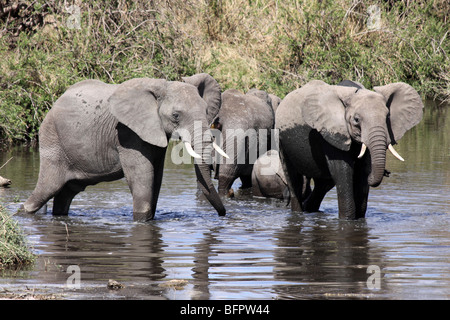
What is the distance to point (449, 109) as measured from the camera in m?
21.6

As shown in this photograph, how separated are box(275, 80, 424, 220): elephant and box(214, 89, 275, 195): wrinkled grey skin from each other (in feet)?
5.41

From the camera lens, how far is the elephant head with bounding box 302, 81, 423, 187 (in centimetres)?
930

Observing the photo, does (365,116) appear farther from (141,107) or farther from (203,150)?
(141,107)

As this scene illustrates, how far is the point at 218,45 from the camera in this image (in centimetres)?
2227

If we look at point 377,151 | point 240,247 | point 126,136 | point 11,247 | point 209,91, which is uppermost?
point 209,91

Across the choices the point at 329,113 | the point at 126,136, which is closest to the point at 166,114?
the point at 126,136

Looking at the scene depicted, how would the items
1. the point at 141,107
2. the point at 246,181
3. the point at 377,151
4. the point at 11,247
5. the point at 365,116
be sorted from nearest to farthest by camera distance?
the point at 11,247, the point at 377,151, the point at 365,116, the point at 141,107, the point at 246,181

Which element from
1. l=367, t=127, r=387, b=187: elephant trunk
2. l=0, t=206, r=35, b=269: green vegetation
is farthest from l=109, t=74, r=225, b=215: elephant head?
l=0, t=206, r=35, b=269: green vegetation

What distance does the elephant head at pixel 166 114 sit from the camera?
933 cm

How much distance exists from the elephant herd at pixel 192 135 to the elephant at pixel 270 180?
35.5 inches

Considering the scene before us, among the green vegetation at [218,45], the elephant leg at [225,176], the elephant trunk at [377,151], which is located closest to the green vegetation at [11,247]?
the elephant trunk at [377,151]

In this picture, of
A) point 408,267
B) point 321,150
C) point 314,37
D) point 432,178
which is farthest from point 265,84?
point 408,267

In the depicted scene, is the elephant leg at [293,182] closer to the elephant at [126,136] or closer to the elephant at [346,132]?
the elephant at [346,132]

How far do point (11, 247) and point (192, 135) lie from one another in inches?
101
